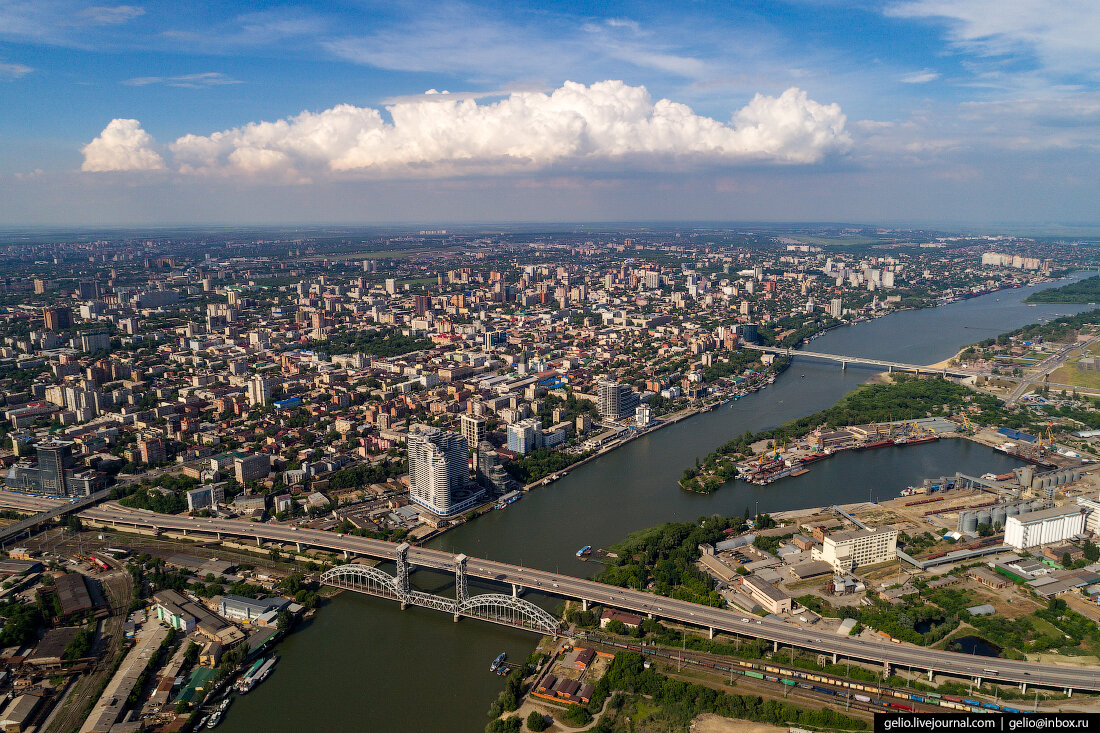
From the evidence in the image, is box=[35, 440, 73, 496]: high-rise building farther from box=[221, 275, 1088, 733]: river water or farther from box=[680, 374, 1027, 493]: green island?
box=[680, 374, 1027, 493]: green island

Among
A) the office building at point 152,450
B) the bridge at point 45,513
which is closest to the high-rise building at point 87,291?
the office building at point 152,450

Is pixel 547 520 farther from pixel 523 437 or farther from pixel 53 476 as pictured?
pixel 53 476

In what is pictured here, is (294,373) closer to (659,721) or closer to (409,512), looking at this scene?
(409,512)

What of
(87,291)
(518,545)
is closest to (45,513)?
(518,545)

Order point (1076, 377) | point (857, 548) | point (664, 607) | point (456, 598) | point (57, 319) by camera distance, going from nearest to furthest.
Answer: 1. point (664, 607)
2. point (456, 598)
3. point (857, 548)
4. point (1076, 377)
5. point (57, 319)

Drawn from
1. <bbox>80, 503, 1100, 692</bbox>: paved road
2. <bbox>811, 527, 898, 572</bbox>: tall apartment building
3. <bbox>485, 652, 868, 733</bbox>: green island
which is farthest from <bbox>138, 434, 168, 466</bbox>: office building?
<bbox>811, 527, 898, 572</bbox>: tall apartment building

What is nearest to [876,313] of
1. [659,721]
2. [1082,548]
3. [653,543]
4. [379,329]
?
[379,329]
